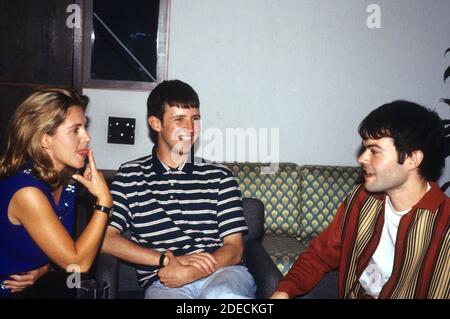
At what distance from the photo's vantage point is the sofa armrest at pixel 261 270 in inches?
63.9

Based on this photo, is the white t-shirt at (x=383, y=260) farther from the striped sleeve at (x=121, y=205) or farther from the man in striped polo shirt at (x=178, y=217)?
the striped sleeve at (x=121, y=205)

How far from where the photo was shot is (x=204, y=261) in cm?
180

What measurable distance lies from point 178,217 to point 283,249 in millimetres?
1001

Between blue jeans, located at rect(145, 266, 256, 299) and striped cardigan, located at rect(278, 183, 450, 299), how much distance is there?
0.77 feet

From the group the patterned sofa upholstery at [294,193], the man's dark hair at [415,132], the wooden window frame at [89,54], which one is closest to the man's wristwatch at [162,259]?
the man's dark hair at [415,132]

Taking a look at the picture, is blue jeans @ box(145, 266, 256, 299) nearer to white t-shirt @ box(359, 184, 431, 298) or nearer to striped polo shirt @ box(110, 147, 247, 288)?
striped polo shirt @ box(110, 147, 247, 288)

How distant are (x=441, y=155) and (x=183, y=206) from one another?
1.20m

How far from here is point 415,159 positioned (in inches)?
60.9

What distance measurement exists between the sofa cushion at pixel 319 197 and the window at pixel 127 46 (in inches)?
57.5

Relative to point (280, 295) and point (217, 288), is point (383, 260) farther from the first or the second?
point (217, 288)

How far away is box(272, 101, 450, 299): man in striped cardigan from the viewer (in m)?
1.43

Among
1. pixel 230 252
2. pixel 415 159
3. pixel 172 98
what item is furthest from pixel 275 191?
pixel 415 159

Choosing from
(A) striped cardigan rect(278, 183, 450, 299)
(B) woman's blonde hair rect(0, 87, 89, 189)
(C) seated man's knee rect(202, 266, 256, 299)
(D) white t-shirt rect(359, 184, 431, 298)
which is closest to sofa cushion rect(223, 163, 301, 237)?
(C) seated man's knee rect(202, 266, 256, 299)
